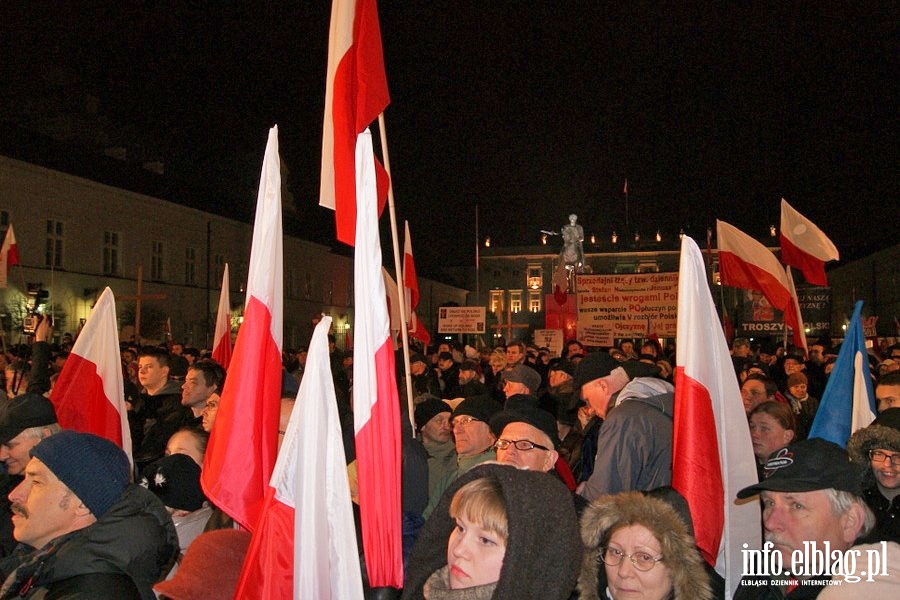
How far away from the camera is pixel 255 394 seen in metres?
4.07

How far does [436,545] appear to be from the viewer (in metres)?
2.82

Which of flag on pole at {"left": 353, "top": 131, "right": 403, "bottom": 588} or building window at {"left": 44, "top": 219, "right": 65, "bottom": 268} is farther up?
building window at {"left": 44, "top": 219, "right": 65, "bottom": 268}

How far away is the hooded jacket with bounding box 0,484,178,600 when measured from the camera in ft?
8.48

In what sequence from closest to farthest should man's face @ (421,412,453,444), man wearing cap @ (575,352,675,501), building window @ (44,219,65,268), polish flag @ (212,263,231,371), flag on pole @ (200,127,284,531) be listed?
flag on pole @ (200,127,284,531)
man wearing cap @ (575,352,675,501)
man's face @ (421,412,453,444)
polish flag @ (212,263,231,371)
building window @ (44,219,65,268)

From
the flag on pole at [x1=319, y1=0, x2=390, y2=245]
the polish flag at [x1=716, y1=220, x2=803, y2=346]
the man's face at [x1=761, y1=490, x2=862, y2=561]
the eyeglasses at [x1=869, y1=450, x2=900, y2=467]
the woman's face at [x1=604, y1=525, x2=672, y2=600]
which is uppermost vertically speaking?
the flag on pole at [x1=319, y1=0, x2=390, y2=245]

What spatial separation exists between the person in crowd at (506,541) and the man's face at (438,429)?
132 inches

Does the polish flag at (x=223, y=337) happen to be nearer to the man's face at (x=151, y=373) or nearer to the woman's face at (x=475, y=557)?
the man's face at (x=151, y=373)

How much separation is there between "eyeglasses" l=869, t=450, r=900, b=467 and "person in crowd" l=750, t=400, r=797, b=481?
1407 mm

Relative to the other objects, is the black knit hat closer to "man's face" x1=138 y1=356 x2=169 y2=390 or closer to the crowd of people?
the crowd of people

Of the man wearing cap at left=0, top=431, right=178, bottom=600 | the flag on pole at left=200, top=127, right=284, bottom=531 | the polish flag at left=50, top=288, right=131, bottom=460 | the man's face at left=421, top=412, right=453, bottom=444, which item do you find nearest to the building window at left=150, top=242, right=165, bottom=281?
the polish flag at left=50, top=288, right=131, bottom=460

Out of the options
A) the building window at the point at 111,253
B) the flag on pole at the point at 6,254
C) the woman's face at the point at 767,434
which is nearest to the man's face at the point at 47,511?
the woman's face at the point at 767,434

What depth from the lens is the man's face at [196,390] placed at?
619 cm

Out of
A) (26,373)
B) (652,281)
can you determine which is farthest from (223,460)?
(652,281)

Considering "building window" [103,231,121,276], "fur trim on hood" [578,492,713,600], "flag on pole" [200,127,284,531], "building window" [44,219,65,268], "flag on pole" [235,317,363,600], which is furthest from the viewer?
"building window" [103,231,121,276]
